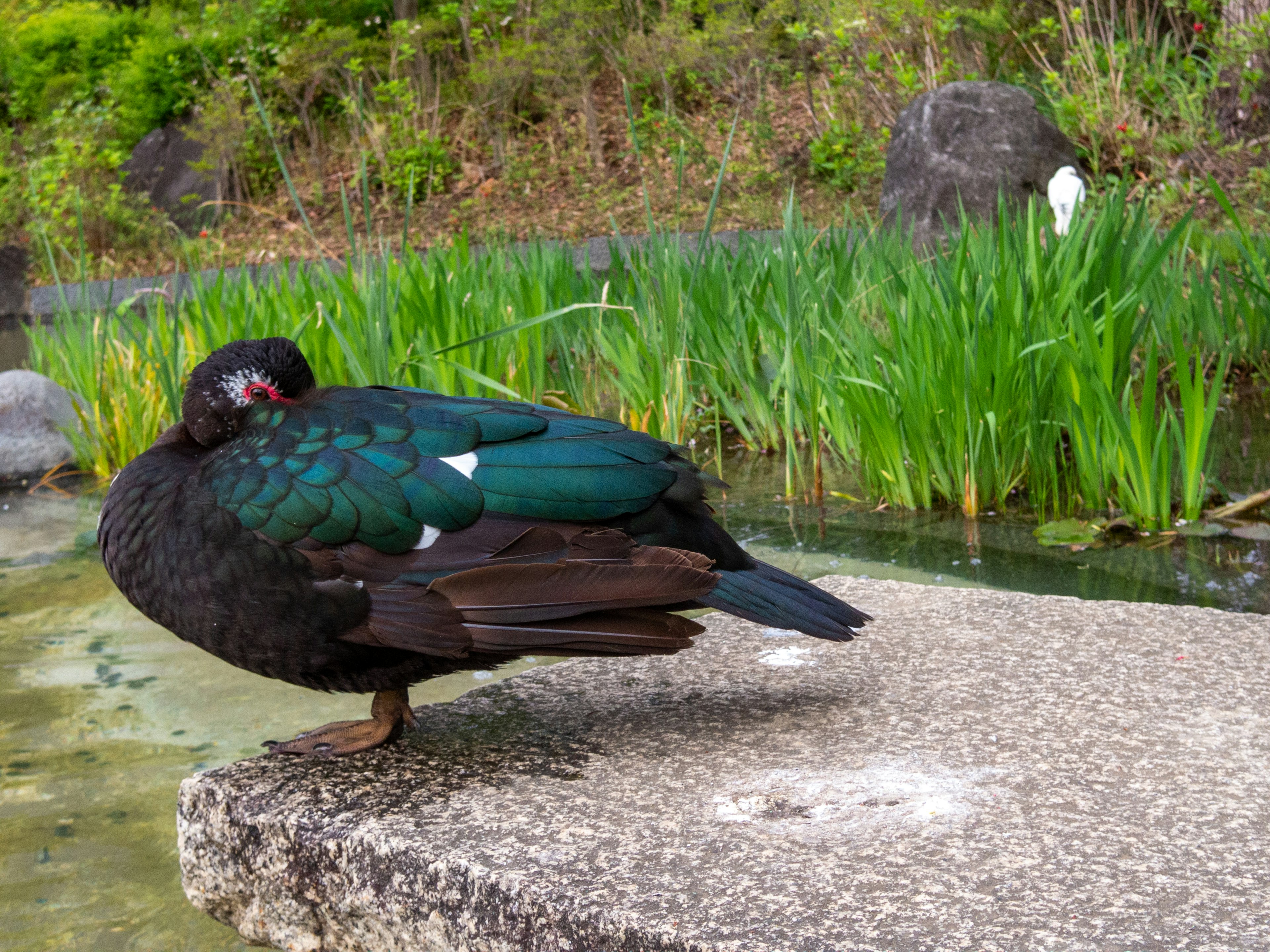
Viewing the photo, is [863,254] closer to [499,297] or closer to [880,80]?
[499,297]

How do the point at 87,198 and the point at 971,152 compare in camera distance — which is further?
the point at 87,198

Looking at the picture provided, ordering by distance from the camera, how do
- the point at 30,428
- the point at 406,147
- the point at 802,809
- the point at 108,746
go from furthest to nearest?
the point at 406,147 < the point at 30,428 < the point at 108,746 < the point at 802,809

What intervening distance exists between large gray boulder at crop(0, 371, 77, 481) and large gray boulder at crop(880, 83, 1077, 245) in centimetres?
425

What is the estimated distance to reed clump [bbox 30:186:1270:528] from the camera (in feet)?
8.97

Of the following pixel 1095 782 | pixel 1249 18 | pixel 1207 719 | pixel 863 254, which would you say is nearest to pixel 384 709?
pixel 1095 782

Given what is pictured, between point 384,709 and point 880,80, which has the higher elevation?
point 880,80

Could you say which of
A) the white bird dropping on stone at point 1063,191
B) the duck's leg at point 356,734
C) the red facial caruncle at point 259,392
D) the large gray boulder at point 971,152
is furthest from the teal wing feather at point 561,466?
the large gray boulder at point 971,152

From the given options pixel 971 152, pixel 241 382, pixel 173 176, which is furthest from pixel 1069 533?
pixel 173 176

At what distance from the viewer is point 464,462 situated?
4.83ft

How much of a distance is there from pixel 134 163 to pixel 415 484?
13630 mm

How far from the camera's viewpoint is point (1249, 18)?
6.95m

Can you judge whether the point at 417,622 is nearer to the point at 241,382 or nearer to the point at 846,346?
the point at 241,382

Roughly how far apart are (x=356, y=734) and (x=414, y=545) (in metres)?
0.33

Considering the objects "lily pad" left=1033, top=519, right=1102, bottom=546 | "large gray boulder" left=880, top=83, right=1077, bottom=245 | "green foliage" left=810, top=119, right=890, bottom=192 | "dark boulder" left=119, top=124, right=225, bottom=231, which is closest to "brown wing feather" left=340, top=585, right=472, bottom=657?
"lily pad" left=1033, top=519, right=1102, bottom=546
